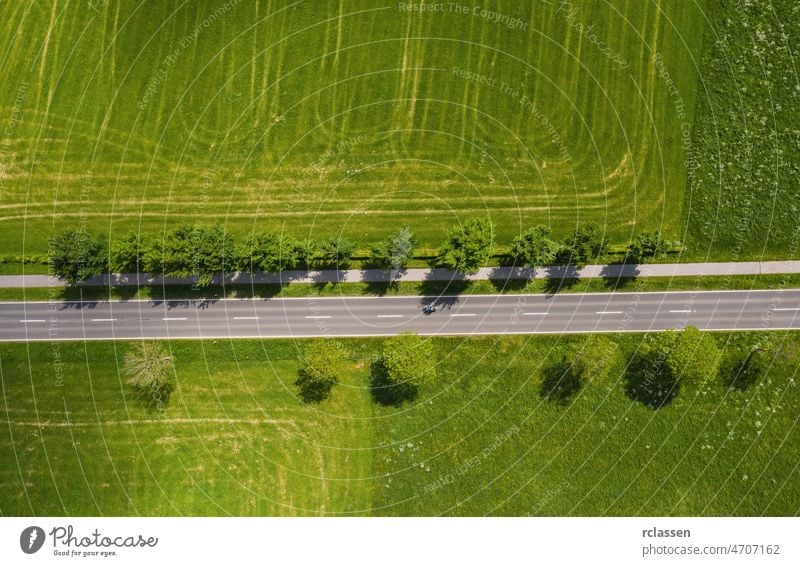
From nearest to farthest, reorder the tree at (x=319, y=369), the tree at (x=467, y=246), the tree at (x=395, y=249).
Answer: the tree at (x=467, y=246) → the tree at (x=319, y=369) → the tree at (x=395, y=249)

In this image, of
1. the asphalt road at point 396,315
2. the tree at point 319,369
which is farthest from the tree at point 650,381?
→ the tree at point 319,369

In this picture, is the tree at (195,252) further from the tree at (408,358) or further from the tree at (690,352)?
the tree at (690,352)

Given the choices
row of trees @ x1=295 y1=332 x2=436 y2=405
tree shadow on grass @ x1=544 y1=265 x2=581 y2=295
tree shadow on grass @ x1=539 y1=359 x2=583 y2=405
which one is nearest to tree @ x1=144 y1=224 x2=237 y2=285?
row of trees @ x1=295 y1=332 x2=436 y2=405

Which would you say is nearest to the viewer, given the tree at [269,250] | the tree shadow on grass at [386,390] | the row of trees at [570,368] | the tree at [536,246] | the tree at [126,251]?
the row of trees at [570,368]

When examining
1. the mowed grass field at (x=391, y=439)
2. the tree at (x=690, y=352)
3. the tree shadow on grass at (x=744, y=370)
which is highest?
the tree at (x=690, y=352)

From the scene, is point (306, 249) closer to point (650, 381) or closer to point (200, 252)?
point (200, 252)

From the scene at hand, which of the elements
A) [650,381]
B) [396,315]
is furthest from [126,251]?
[650,381]
